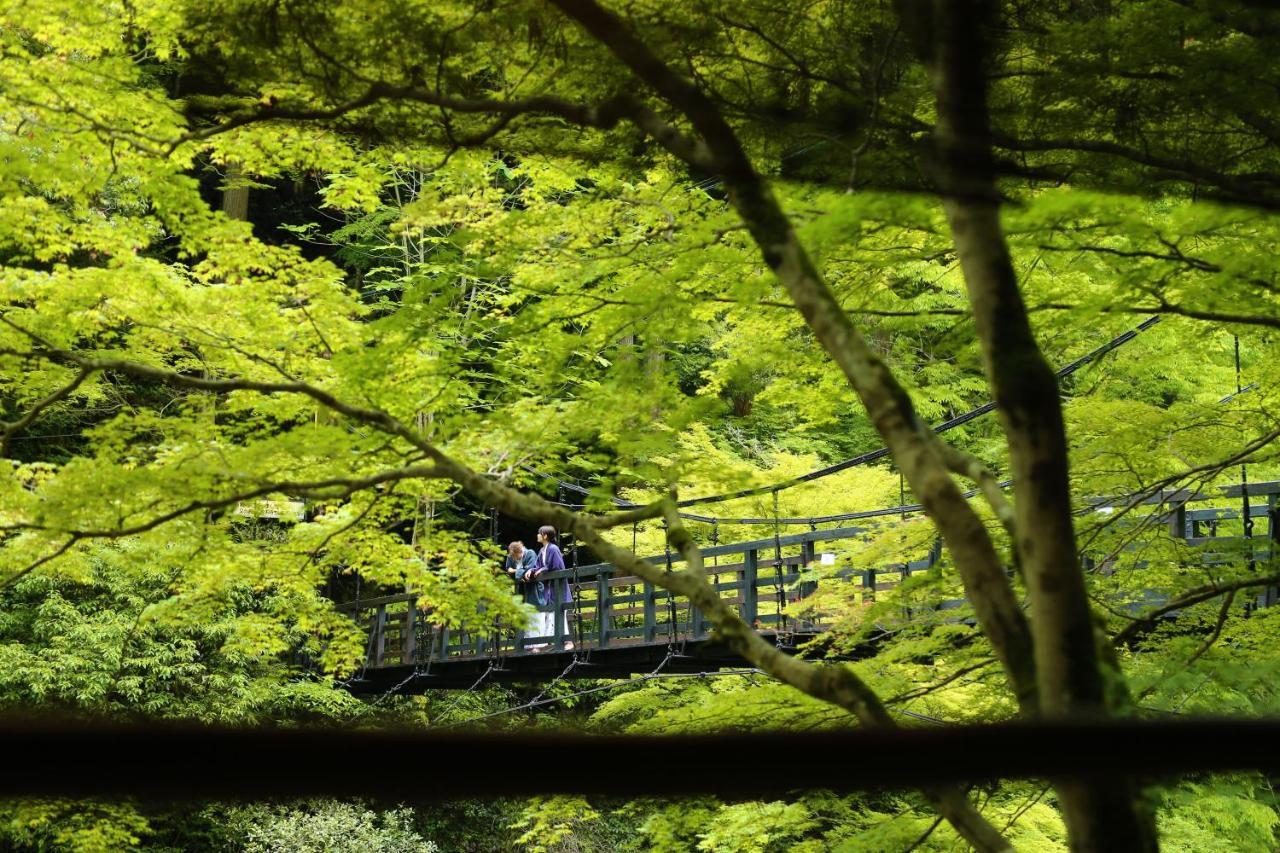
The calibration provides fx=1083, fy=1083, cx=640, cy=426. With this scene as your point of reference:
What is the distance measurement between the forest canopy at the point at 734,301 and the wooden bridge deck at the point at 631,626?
0.62 meters

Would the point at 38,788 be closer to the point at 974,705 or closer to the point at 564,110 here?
the point at 564,110

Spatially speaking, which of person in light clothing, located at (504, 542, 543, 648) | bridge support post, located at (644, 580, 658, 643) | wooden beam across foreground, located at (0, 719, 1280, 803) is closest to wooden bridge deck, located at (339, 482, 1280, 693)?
bridge support post, located at (644, 580, 658, 643)

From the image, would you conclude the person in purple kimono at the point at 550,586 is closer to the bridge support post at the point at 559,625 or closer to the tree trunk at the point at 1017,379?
the bridge support post at the point at 559,625

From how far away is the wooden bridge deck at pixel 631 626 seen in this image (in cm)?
596

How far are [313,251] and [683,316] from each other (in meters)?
11.1

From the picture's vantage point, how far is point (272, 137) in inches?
142

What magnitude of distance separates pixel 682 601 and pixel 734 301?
5994 millimetres

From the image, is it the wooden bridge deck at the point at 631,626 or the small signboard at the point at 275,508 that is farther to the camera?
the wooden bridge deck at the point at 631,626

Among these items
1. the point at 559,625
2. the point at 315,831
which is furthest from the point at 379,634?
the point at 559,625

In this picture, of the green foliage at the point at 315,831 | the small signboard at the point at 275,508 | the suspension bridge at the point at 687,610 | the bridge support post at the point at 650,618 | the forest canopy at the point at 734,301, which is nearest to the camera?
the forest canopy at the point at 734,301

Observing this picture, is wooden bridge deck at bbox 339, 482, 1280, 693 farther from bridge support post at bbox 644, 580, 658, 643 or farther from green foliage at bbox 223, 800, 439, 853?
green foliage at bbox 223, 800, 439, 853

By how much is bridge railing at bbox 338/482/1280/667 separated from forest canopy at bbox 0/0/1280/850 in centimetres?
47

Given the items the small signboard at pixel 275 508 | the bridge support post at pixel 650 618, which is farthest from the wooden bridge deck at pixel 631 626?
the small signboard at pixel 275 508

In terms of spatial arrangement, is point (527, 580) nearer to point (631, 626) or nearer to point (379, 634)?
point (631, 626)
